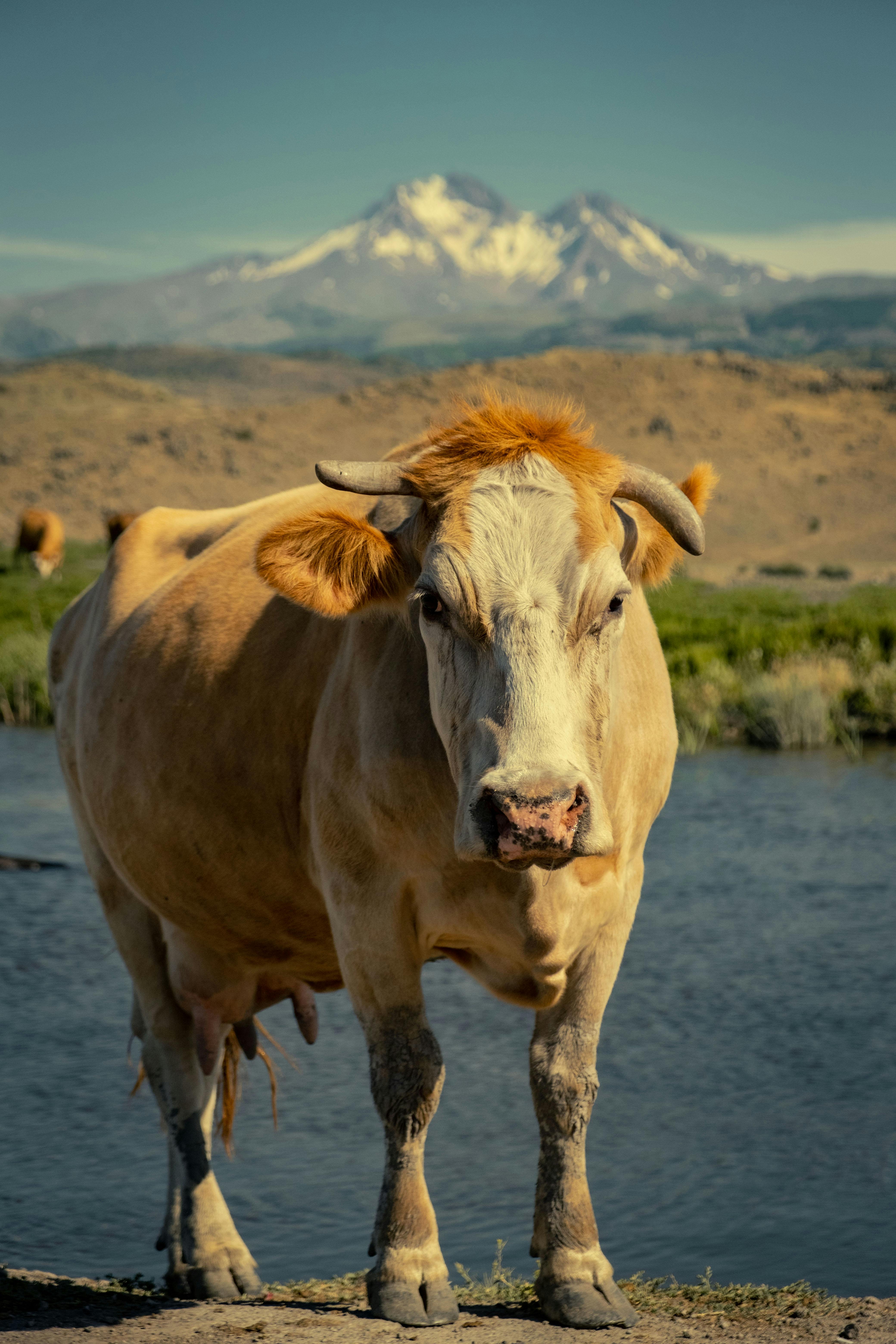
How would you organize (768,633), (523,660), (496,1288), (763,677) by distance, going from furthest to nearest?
1. (768,633)
2. (763,677)
3. (496,1288)
4. (523,660)

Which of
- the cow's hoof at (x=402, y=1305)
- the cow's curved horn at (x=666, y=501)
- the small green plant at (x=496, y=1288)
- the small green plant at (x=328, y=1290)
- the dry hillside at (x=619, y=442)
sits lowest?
the small green plant at (x=328, y=1290)

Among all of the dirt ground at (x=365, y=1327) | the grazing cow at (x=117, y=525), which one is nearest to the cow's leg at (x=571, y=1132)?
the dirt ground at (x=365, y=1327)

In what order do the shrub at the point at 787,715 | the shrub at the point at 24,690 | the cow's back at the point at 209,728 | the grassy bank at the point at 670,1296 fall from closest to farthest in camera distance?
the grassy bank at the point at 670,1296, the cow's back at the point at 209,728, the shrub at the point at 787,715, the shrub at the point at 24,690

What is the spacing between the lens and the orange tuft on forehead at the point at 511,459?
3.23 m

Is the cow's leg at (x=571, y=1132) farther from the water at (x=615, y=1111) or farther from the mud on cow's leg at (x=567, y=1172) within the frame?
the water at (x=615, y=1111)

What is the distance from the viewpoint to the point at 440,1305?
11.7 feet

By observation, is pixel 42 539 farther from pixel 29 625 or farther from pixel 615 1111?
pixel 615 1111

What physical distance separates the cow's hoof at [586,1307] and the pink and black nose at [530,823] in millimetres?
1481

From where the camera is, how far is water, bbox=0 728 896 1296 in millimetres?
4891

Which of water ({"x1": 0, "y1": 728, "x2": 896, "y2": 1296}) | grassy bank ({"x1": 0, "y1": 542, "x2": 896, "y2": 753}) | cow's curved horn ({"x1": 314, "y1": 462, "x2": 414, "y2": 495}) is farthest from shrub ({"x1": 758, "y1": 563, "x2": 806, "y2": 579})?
cow's curved horn ({"x1": 314, "y1": 462, "x2": 414, "y2": 495})

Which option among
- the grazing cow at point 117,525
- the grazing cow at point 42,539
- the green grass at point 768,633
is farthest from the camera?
the grazing cow at point 42,539

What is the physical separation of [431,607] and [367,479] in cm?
40

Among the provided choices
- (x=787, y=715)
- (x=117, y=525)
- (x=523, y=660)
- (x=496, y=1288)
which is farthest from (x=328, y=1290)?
(x=787, y=715)

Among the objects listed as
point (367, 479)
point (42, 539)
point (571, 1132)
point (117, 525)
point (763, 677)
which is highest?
point (367, 479)
